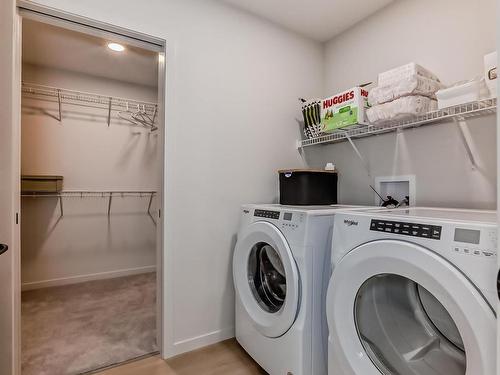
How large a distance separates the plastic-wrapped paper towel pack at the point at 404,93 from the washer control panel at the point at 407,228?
0.74 meters

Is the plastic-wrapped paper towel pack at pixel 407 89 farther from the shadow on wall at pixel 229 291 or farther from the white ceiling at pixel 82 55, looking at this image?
the white ceiling at pixel 82 55

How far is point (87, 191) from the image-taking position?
9.88 ft

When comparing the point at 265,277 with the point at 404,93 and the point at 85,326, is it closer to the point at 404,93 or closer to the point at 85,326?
the point at 404,93

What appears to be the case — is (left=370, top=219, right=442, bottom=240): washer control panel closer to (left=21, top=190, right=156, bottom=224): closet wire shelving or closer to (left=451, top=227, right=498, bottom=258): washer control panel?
(left=451, top=227, right=498, bottom=258): washer control panel

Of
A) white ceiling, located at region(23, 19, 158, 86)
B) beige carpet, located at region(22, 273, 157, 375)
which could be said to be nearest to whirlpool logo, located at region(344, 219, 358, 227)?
beige carpet, located at region(22, 273, 157, 375)

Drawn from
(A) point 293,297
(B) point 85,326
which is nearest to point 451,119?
(A) point 293,297

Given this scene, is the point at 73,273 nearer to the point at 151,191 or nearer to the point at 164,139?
the point at 151,191

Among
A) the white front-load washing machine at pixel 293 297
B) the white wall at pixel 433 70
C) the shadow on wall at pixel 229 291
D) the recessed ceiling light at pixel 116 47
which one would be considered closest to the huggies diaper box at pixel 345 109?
the white wall at pixel 433 70

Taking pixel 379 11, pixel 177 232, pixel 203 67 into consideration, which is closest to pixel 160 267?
pixel 177 232

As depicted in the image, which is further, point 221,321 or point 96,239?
point 96,239

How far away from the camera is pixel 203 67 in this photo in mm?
1793

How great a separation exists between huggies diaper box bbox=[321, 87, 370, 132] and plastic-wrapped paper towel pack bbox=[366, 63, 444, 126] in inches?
3.7

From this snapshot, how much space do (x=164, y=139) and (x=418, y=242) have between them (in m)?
1.40

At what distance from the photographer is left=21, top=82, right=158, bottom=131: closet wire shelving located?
9.12ft
